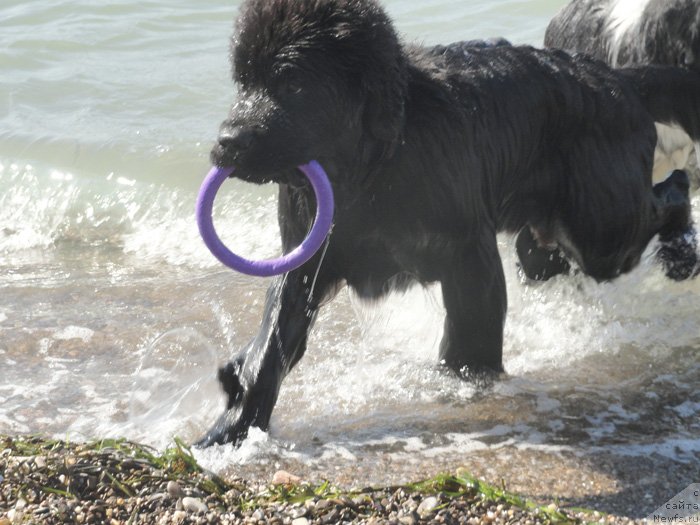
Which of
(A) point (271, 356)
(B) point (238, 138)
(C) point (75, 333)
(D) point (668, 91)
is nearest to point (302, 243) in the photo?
(B) point (238, 138)

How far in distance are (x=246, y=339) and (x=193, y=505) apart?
190 centimetres

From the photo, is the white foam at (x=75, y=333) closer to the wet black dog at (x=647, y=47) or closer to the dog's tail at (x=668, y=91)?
the wet black dog at (x=647, y=47)

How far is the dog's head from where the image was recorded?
321cm

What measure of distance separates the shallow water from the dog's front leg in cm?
8

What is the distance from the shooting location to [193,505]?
10.1 ft

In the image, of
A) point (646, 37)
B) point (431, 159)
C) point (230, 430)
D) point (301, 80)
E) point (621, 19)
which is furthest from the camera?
point (621, 19)

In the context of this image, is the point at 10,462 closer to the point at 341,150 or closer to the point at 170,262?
the point at 341,150

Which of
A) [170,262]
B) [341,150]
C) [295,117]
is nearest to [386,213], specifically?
[341,150]

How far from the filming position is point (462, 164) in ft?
12.1

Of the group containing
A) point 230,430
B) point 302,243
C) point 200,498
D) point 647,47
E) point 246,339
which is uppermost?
point 647,47

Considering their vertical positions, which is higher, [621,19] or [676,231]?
[621,19]

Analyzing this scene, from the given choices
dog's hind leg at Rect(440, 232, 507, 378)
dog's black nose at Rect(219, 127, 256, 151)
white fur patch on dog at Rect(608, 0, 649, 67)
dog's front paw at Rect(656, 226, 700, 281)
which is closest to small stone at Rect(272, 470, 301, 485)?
dog's hind leg at Rect(440, 232, 507, 378)

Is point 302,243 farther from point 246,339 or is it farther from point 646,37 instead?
point 646,37

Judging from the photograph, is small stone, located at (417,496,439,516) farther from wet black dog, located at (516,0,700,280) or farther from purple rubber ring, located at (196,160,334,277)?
wet black dog, located at (516,0,700,280)
